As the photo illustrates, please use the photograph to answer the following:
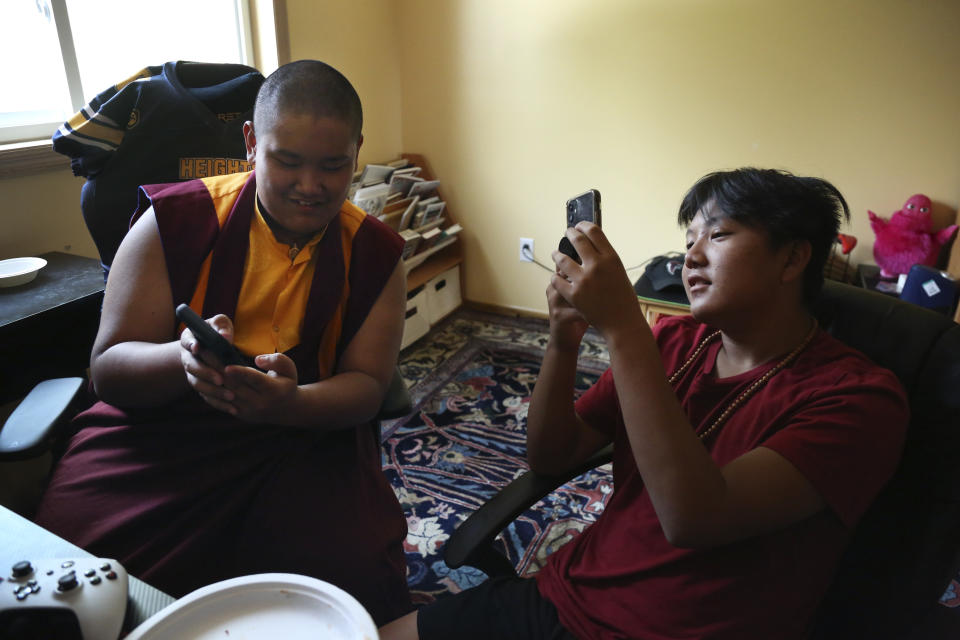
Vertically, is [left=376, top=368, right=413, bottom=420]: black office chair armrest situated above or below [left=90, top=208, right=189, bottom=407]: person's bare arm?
below

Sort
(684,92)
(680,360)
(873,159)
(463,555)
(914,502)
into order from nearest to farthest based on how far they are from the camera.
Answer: (914,502) < (463,555) < (680,360) < (873,159) < (684,92)

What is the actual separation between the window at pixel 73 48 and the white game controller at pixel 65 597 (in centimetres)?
166

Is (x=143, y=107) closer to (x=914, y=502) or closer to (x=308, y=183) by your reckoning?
(x=308, y=183)

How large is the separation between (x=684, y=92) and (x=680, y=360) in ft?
6.48

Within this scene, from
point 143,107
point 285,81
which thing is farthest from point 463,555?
point 143,107

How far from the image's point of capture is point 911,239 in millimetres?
2314

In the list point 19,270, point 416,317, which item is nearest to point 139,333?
point 19,270

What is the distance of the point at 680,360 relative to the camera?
3.43ft

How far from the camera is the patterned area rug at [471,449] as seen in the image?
1.77 m

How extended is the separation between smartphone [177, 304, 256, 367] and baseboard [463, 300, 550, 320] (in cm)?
248

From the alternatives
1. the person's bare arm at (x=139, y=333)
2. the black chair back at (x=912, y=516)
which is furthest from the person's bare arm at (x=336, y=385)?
the black chair back at (x=912, y=516)

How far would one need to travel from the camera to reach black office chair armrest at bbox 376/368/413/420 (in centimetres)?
121

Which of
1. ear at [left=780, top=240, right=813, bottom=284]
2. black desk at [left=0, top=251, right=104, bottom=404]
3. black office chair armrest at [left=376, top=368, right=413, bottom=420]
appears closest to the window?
black desk at [left=0, top=251, right=104, bottom=404]

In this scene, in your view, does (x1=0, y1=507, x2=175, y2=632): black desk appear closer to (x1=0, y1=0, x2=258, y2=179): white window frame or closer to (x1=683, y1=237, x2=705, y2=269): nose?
(x1=683, y1=237, x2=705, y2=269): nose
